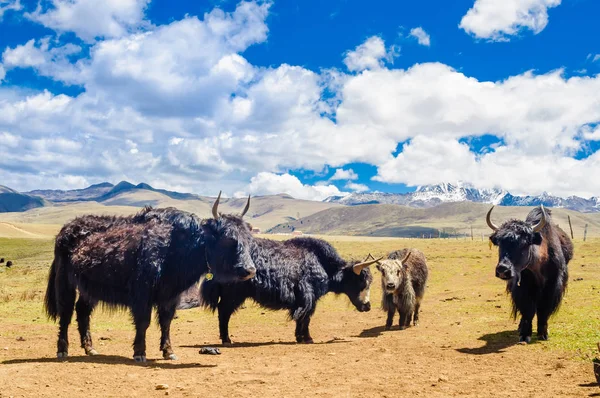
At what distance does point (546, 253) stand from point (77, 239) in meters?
10.0

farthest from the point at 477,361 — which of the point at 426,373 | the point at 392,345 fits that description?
the point at 392,345

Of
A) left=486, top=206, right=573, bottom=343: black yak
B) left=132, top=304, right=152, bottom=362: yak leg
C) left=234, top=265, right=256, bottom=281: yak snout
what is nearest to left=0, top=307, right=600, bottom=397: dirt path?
left=132, top=304, right=152, bottom=362: yak leg

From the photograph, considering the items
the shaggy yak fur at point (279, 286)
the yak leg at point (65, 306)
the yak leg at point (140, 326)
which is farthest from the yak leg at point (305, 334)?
the yak leg at point (65, 306)

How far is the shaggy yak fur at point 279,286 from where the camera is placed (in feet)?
42.2

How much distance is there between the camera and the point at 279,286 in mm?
12938

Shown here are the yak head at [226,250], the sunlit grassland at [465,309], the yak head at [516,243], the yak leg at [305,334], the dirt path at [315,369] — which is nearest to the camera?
the dirt path at [315,369]

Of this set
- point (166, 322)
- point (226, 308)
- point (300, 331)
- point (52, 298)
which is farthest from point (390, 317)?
point (52, 298)

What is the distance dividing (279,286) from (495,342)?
5.30m

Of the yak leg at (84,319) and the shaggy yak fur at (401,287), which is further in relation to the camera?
the shaggy yak fur at (401,287)

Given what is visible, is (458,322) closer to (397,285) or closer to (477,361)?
(397,285)

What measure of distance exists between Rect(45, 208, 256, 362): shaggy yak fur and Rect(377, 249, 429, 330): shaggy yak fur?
5.70m

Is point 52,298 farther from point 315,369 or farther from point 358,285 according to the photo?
point 358,285

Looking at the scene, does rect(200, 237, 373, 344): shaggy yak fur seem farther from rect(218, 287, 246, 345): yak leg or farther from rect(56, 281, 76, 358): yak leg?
rect(56, 281, 76, 358): yak leg

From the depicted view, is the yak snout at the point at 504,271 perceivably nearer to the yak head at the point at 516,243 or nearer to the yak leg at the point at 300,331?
the yak head at the point at 516,243
